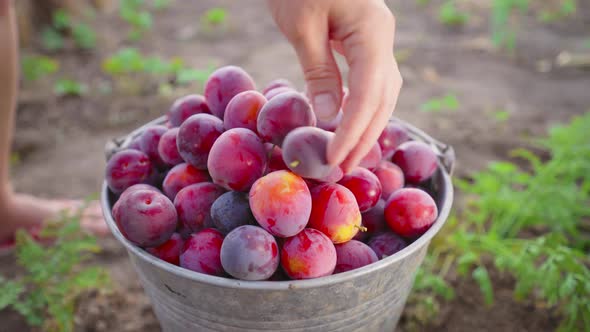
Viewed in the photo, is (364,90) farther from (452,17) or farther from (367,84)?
(452,17)

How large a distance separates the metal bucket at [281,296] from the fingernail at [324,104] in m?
0.36

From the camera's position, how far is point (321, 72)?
1042 millimetres

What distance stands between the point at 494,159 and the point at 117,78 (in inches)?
114

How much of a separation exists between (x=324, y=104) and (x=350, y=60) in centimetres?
11

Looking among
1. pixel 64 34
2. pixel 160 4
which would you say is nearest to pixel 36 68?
pixel 64 34

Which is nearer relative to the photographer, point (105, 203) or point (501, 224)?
point (105, 203)

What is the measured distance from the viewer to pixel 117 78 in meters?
3.86

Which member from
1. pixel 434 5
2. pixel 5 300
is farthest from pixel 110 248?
pixel 434 5

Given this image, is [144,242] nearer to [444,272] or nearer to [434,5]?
[444,272]

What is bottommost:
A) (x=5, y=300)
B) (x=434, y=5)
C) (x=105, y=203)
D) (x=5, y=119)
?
(x=434, y=5)

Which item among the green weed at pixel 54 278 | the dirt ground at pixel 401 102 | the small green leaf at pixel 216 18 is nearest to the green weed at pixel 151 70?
the dirt ground at pixel 401 102

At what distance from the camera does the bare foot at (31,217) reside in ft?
7.32

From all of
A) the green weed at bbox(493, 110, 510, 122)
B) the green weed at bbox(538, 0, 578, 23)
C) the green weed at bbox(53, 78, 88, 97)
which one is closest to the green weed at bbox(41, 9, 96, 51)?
the green weed at bbox(53, 78, 88, 97)

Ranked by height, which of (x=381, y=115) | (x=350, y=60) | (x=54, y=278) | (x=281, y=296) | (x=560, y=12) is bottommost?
(x=560, y=12)
